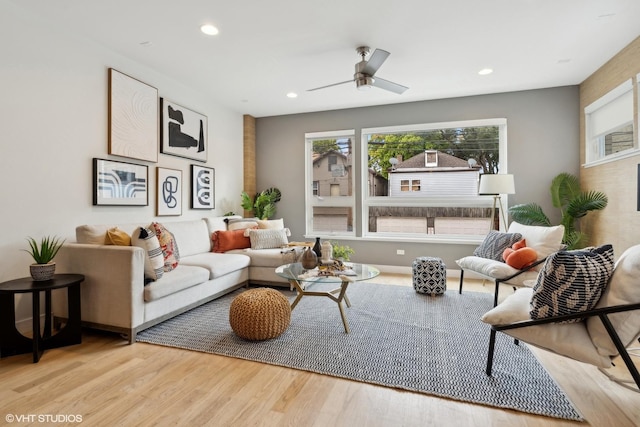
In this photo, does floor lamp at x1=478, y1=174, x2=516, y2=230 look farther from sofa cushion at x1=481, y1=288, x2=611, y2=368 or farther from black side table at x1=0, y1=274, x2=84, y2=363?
black side table at x1=0, y1=274, x2=84, y2=363

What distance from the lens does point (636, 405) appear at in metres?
1.67

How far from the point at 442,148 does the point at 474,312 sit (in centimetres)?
277

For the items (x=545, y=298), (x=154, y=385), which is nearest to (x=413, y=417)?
(x=545, y=298)

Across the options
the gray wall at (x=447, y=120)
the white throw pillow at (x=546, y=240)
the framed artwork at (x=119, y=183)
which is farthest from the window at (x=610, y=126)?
the framed artwork at (x=119, y=183)

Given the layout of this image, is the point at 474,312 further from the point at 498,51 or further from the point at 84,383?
the point at 84,383

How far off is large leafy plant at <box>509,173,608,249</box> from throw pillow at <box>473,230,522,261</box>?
0.87 meters

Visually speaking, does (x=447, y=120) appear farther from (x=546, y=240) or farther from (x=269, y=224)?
(x=269, y=224)

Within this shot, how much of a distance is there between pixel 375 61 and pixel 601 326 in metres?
2.70

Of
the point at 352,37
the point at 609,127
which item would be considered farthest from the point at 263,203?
the point at 609,127

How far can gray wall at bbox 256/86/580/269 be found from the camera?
437 cm

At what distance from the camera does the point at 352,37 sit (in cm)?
305

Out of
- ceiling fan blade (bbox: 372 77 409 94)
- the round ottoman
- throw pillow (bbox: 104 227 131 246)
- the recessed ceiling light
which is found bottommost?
the round ottoman

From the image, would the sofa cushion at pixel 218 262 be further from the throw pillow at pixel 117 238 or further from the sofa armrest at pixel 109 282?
the sofa armrest at pixel 109 282

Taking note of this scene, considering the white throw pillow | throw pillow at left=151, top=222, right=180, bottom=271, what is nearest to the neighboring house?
the white throw pillow
